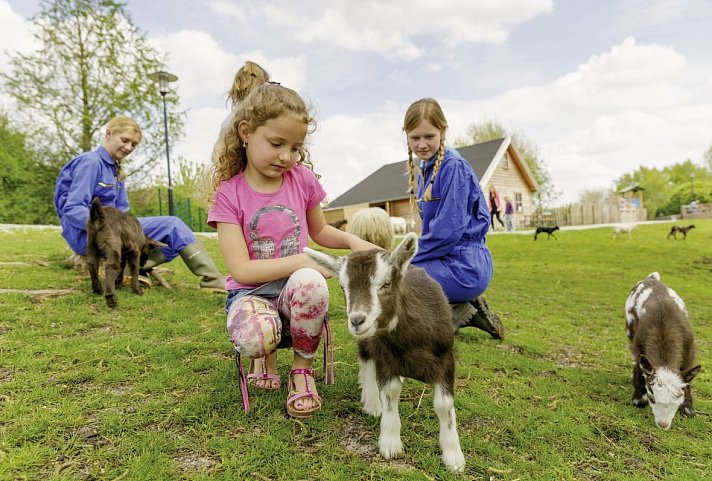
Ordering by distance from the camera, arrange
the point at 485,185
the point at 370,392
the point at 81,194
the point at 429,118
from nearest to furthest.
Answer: the point at 370,392 < the point at 429,118 < the point at 81,194 < the point at 485,185

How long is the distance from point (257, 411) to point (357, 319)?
4.42ft

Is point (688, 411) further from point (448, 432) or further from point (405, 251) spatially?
point (405, 251)

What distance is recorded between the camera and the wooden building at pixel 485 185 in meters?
31.6

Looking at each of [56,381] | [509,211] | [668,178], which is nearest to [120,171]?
[56,381]

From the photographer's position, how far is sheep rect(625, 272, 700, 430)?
12.8 feet

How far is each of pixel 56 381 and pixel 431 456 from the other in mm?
3004

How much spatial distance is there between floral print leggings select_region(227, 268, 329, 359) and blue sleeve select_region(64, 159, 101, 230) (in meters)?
4.04

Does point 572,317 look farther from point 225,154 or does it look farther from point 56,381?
point 56,381

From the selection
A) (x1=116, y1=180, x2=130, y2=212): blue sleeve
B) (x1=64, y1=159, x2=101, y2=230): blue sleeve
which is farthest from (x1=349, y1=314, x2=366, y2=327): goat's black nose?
(x1=116, y1=180, x2=130, y2=212): blue sleeve

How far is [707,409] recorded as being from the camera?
4281 millimetres

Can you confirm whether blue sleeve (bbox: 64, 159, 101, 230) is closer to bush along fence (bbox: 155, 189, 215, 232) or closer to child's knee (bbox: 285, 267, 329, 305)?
child's knee (bbox: 285, 267, 329, 305)

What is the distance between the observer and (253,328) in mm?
2996

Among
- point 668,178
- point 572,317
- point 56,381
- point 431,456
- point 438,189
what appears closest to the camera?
point 431,456

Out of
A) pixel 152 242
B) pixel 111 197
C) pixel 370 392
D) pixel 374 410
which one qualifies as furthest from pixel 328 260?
pixel 111 197
